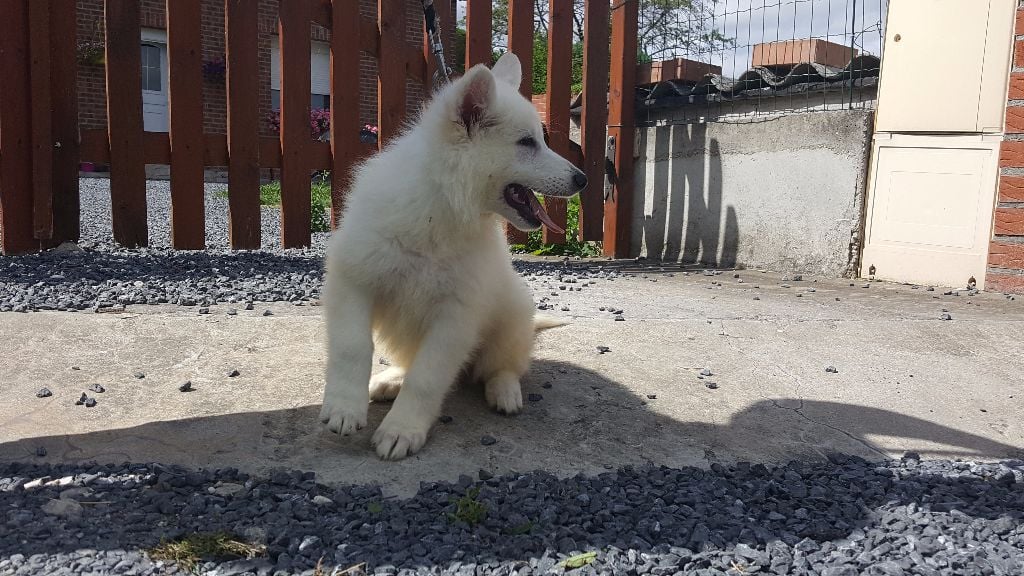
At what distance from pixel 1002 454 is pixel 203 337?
10.5 feet

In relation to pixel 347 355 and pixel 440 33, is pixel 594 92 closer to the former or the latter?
pixel 440 33

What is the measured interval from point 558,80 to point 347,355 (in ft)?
15.8

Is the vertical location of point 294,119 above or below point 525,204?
above

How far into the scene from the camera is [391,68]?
6.09m

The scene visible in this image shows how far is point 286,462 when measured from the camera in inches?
93.6

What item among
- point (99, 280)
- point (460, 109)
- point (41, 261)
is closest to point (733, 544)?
point (460, 109)

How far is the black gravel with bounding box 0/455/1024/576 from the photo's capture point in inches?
71.5

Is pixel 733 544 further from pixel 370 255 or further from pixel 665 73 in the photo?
pixel 665 73

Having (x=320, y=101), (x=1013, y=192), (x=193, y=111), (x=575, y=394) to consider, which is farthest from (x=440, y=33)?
(x=320, y=101)

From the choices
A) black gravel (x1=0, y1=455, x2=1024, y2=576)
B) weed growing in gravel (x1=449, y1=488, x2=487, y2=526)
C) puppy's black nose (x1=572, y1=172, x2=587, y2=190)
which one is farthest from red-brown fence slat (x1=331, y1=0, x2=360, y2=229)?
weed growing in gravel (x1=449, y1=488, x2=487, y2=526)

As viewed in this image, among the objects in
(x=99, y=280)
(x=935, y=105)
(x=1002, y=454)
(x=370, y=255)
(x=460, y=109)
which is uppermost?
(x=935, y=105)

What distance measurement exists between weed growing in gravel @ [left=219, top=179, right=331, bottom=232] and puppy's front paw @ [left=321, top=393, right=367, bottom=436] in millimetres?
6450

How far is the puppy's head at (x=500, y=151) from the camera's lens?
9.33ft

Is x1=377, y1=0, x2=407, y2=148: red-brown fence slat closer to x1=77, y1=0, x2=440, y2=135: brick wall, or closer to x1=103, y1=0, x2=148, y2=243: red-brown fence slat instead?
x1=103, y1=0, x2=148, y2=243: red-brown fence slat
